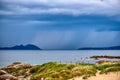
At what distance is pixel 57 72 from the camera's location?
83.4ft

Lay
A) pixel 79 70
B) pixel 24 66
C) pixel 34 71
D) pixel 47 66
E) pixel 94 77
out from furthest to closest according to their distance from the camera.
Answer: pixel 24 66 → pixel 34 71 → pixel 47 66 → pixel 79 70 → pixel 94 77

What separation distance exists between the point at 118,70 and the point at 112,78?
7.91 ft

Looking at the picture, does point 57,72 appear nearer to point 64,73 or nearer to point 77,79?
point 64,73

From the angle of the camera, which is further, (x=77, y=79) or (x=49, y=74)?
(x=49, y=74)

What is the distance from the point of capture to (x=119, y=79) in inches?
838

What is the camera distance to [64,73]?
82.3 ft

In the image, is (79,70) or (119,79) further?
(79,70)

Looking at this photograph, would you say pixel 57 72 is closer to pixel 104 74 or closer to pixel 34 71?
pixel 104 74

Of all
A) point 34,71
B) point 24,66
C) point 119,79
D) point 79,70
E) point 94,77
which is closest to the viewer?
point 119,79

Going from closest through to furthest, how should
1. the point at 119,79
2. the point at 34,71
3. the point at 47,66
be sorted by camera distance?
the point at 119,79, the point at 47,66, the point at 34,71

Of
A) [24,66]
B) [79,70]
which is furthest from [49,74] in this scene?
[24,66]

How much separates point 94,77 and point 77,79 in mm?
1143

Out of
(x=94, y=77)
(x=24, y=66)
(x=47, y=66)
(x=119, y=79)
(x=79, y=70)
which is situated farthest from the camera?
(x=24, y=66)

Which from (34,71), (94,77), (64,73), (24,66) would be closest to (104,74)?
(94,77)
